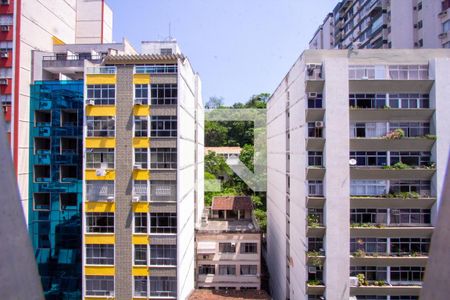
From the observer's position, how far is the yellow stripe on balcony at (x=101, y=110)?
49.9ft

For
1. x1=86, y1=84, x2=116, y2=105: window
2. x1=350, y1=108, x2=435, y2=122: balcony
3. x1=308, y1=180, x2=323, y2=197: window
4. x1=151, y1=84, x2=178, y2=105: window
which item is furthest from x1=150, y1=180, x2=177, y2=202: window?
x1=350, y1=108, x2=435, y2=122: balcony

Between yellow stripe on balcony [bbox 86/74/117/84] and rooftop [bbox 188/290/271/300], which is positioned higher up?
yellow stripe on balcony [bbox 86/74/117/84]

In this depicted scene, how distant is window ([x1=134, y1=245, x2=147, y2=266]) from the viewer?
49.1 ft

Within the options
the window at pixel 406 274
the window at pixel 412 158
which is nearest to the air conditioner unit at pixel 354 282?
the window at pixel 406 274

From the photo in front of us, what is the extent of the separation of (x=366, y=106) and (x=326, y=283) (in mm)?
7889

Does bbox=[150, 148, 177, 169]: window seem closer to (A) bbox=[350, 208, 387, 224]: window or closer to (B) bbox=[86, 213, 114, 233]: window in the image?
(B) bbox=[86, 213, 114, 233]: window

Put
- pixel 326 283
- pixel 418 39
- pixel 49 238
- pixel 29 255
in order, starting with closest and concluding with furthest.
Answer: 1. pixel 29 255
2. pixel 326 283
3. pixel 49 238
4. pixel 418 39

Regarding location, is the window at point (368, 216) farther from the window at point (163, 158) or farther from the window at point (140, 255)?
the window at point (140, 255)

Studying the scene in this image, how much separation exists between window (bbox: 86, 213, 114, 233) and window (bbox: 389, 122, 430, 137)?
43.8 ft

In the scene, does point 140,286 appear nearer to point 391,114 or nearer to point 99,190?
point 99,190

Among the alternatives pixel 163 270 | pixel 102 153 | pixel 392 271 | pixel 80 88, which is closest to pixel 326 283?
pixel 392 271

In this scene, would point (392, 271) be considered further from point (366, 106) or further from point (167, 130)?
point (167, 130)

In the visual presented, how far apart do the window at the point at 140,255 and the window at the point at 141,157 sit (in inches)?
144

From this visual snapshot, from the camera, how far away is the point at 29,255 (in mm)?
2645
